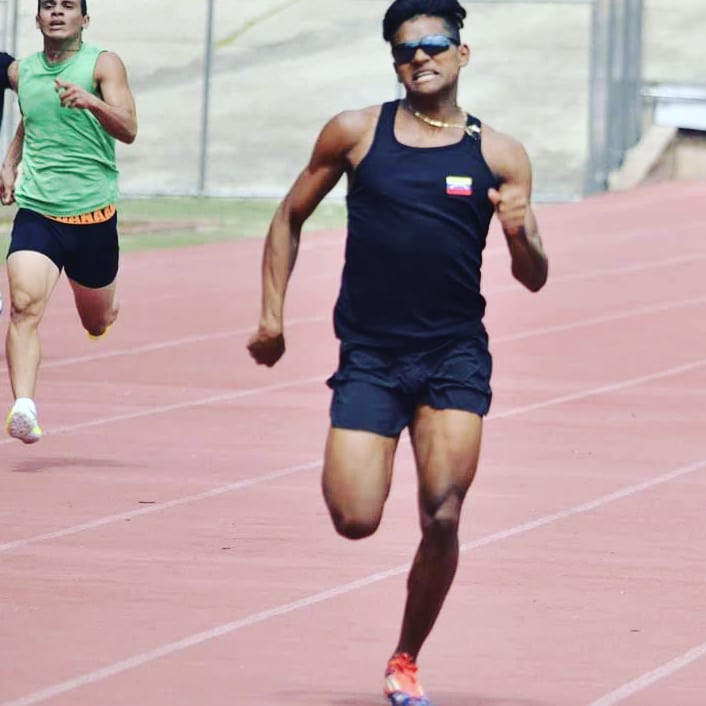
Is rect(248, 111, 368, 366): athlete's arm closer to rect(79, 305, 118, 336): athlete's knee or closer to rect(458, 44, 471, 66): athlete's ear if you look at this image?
rect(458, 44, 471, 66): athlete's ear

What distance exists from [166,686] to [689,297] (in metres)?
13.1

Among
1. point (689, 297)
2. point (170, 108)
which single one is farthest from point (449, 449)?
point (170, 108)

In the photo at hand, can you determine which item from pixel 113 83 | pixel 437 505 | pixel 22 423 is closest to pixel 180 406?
pixel 22 423

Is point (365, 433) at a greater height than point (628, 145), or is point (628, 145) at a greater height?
point (365, 433)

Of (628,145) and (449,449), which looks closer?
(449,449)

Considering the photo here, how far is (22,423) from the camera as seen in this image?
1076 cm

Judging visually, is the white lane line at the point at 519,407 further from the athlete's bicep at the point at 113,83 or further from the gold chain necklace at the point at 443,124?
the gold chain necklace at the point at 443,124

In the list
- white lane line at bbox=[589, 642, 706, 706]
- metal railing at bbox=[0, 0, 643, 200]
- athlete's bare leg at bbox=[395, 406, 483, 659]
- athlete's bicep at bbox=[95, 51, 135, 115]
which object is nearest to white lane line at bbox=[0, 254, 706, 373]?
athlete's bicep at bbox=[95, 51, 135, 115]

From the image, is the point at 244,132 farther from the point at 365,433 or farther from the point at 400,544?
the point at 365,433

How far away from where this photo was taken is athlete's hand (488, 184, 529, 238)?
6535 millimetres

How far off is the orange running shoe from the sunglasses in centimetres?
171

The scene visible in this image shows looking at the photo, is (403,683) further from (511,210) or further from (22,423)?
(22,423)

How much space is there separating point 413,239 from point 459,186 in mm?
200

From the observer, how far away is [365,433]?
673 cm
